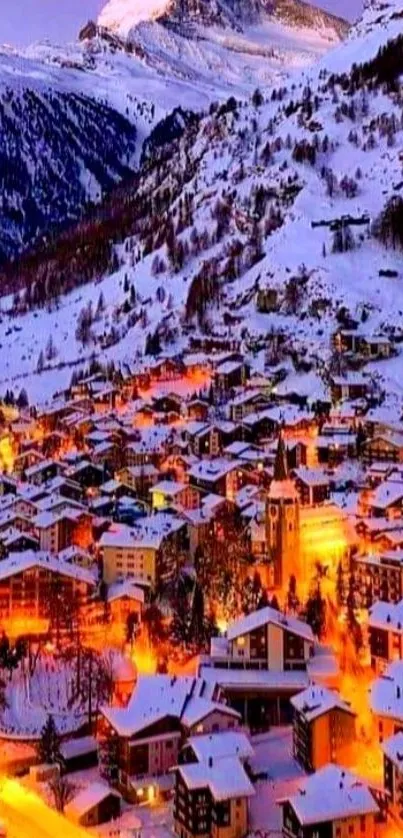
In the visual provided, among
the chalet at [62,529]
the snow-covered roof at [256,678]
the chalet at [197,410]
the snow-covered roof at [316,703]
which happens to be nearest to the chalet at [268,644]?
the snow-covered roof at [256,678]

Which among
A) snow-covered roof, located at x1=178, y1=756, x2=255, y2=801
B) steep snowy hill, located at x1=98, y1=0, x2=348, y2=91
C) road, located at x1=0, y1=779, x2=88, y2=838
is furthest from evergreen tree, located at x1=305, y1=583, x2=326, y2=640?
steep snowy hill, located at x1=98, y1=0, x2=348, y2=91

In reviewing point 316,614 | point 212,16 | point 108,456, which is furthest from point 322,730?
point 212,16

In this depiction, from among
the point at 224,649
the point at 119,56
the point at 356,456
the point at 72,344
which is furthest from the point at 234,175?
the point at 119,56

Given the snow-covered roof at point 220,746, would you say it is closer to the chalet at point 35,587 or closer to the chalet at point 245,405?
the chalet at point 35,587

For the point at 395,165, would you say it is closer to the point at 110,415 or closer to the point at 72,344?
the point at 72,344

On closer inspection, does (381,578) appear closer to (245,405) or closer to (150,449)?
(150,449)
